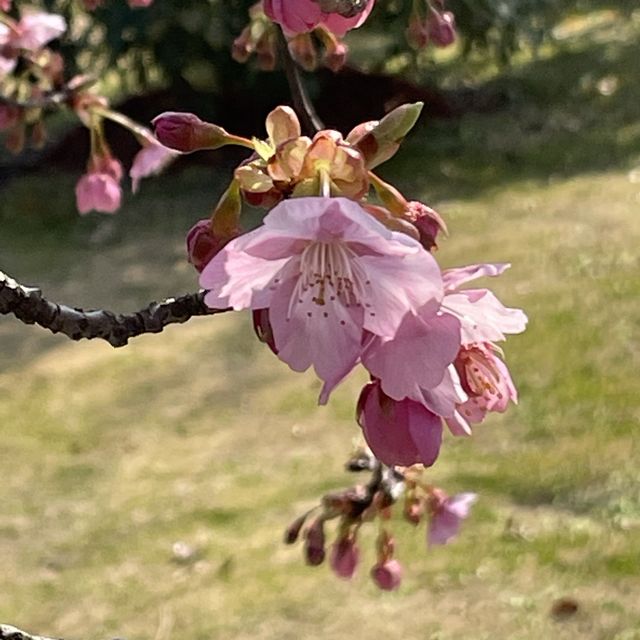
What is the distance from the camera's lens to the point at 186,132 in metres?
0.59

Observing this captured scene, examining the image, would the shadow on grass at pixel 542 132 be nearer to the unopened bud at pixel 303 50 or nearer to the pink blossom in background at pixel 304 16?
the unopened bud at pixel 303 50

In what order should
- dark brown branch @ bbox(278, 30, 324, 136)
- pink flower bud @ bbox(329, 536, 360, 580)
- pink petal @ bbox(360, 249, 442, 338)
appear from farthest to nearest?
pink flower bud @ bbox(329, 536, 360, 580) < dark brown branch @ bbox(278, 30, 324, 136) < pink petal @ bbox(360, 249, 442, 338)

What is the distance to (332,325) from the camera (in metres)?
0.51

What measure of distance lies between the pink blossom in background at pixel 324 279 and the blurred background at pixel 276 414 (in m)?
1.21

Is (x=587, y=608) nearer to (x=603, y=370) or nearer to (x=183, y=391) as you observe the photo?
(x=603, y=370)

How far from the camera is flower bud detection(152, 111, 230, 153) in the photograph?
1.93 ft

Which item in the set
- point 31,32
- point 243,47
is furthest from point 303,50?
point 31,32

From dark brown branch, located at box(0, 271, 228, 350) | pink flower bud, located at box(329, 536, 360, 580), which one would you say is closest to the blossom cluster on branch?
dark brown branch, located at box(0, 271, 228, 350)

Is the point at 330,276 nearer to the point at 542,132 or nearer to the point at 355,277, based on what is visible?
the point at 355,277

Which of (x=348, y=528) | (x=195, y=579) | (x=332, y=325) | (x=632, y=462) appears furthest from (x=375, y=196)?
(x=632, y=462)

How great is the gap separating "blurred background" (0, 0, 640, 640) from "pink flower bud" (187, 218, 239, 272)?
1184 mm

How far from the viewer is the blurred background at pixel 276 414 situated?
6.95 ft

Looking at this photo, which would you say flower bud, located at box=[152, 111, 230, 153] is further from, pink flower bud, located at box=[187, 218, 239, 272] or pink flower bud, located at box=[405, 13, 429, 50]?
pink flower bud, located at box=[405, 13, 429, 50]

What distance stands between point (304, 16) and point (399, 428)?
0.21 meters
